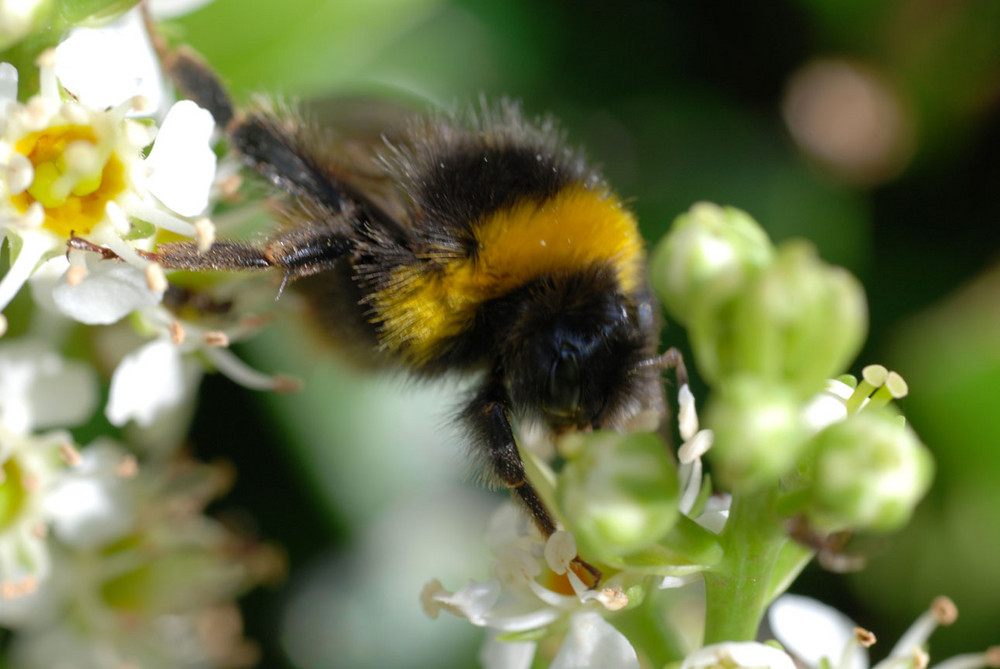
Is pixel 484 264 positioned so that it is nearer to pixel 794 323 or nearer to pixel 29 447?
pixel 794 323

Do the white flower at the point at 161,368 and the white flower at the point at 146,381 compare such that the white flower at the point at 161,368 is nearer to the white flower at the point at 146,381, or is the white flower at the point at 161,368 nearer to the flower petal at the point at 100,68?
the white flower at the point at 146,381

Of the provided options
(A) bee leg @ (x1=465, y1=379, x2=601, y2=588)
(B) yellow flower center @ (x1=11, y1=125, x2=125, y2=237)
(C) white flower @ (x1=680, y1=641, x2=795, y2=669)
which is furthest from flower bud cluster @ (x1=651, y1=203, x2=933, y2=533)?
(B) yellow flower center @ (x1=11, y1=125, x2=125, y2=237)

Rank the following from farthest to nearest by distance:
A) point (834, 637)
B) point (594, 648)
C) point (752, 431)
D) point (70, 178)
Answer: point (834, 637) < point (70, 178) < point (594, 648) < point (752, 431)

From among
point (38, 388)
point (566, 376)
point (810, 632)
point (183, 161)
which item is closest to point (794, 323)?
point (566, 376)

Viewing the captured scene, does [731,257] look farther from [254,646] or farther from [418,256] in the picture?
[254,646]

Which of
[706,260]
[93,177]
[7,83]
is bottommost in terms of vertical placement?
[93,177]

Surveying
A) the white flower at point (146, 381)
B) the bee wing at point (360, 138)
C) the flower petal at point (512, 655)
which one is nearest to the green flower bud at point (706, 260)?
the bee wing at point (360, 138)

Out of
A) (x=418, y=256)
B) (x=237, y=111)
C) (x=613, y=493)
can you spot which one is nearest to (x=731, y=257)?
(x=613, y=493)
